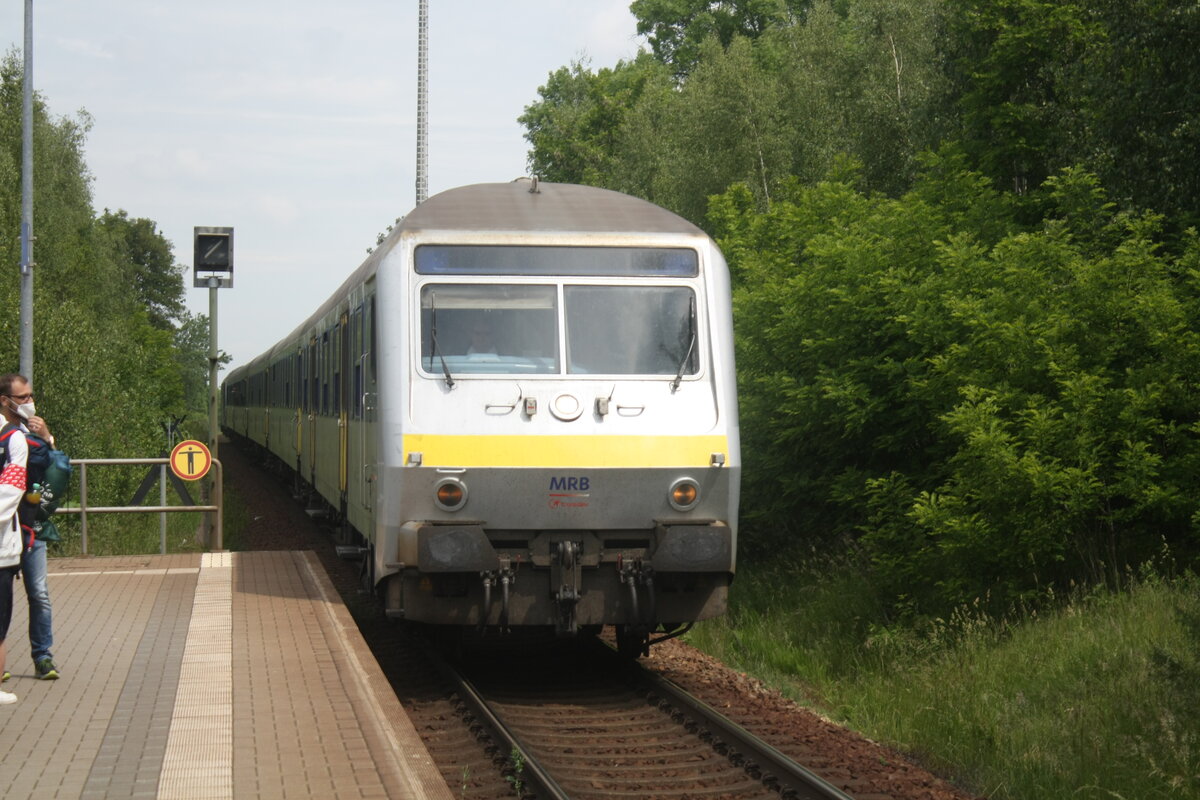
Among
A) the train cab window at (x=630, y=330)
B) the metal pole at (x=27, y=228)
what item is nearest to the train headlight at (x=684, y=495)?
the train cab window at (x=630, y=330)

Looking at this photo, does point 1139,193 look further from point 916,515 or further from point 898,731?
point 898,731

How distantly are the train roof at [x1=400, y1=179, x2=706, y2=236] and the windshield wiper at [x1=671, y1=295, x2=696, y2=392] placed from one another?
52 cm

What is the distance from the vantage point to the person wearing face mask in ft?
25.4

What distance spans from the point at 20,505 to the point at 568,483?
10.8 feet

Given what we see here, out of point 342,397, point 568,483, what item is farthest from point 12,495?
point 342,397

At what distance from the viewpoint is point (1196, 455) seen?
10.5 m

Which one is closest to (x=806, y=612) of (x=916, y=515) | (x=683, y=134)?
(x=916, y=515)

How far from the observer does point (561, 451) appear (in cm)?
931

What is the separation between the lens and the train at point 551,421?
920cm

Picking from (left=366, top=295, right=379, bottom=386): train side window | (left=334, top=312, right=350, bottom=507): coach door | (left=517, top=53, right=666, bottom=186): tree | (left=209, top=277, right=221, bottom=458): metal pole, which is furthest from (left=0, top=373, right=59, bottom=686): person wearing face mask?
(left=517, top=53, right=666, bottom=186): tree

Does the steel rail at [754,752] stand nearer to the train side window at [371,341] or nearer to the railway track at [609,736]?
the railway track at [609,736]

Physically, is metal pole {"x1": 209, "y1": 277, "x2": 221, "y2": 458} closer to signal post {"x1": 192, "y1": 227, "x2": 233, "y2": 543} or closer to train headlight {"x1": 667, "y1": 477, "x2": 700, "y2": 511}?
signal post {"x1": 192, "y1": 227, "x2": 233, "y2": 543}

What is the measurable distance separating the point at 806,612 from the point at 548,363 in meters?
4.47

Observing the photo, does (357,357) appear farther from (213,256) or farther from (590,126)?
(590,126)
